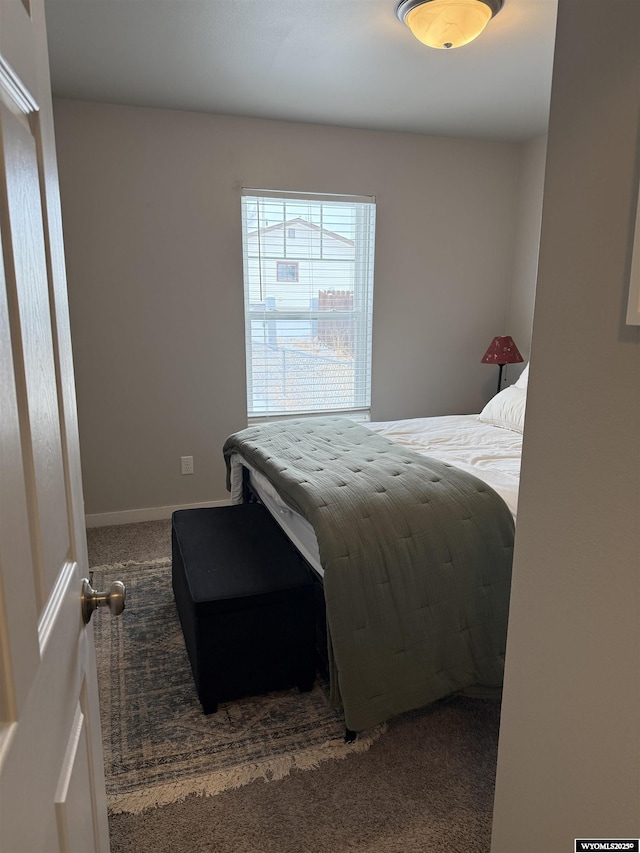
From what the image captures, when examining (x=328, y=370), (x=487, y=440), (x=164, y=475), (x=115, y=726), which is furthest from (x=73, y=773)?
(x=328, y=370)

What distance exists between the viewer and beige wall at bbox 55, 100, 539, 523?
10.8 ft

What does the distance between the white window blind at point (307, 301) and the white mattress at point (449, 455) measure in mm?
858

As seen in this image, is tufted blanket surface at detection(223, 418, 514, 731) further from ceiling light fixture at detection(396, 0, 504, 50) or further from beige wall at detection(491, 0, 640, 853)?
ceiling light fixture at detection(396, 0, 504, 50)

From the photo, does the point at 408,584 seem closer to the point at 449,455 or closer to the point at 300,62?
the point at 449,455

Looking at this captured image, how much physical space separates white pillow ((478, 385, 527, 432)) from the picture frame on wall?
7.64 feet

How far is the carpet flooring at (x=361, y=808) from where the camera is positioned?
148cm

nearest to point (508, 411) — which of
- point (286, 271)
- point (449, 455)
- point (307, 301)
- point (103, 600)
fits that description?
point (449, 455)

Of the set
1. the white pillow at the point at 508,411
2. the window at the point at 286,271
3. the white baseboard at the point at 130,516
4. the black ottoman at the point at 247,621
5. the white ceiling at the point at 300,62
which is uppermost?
the white ceiling at the point at 300,62

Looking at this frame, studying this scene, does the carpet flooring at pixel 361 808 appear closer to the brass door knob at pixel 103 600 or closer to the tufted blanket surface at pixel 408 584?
the tufted blanket surface at pixel 408 584

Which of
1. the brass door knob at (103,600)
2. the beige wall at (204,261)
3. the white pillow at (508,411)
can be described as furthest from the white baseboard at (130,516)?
the brass door knob at (103,600)

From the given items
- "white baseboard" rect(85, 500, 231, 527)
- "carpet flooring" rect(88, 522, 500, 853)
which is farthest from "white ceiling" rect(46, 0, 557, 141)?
"carpet flooring" rect(88, 522, 500, 853)

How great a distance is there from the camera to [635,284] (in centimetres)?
80

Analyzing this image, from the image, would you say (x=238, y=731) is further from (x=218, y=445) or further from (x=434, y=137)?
(x=434, y=137)

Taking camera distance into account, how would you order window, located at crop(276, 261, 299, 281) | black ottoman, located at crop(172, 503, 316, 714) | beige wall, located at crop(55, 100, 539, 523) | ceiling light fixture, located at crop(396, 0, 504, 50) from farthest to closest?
window, located at crop(276, 261, 299, 281), beige wall, located at crop(55, 100, 539, 523), ceiling light fixture, located at crop(396, 0, 504, 50), black ottoman, located at crop(172, 503, 316, 714)
